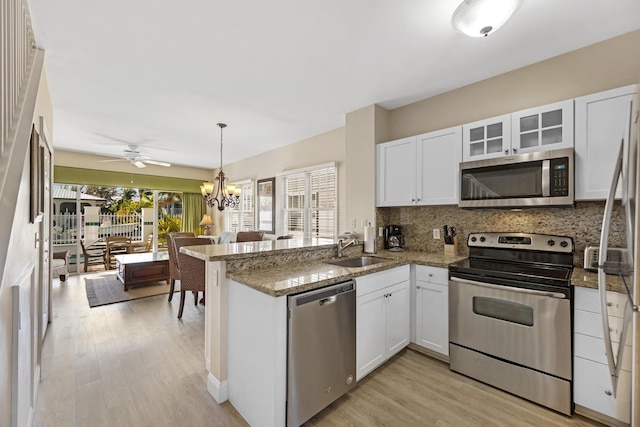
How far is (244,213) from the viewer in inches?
258

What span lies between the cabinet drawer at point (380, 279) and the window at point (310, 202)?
170 centimetres

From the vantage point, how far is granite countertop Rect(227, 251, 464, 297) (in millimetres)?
1629

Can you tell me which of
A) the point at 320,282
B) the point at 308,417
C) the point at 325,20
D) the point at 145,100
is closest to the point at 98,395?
the point at 308,417

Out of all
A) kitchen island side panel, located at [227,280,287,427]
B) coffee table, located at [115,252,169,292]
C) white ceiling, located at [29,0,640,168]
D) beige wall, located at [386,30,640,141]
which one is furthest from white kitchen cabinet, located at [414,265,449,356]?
coffee table, located at [115,252,169,292]

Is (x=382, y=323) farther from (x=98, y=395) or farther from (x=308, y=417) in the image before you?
(x=98, y=395)

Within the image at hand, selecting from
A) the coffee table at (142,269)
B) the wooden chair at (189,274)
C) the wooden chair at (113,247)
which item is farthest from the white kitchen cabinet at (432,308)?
the wooden chair at (113,247)

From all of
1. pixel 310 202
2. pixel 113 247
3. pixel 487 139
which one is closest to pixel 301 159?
pixel 310 202

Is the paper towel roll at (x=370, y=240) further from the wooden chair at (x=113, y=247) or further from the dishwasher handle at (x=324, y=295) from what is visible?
the wooden chair at (x=113, y=247)

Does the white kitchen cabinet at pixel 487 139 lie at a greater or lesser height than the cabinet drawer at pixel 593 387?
greater

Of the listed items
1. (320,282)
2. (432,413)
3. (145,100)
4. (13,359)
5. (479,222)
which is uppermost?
(145,100)

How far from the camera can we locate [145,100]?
10.6 ft

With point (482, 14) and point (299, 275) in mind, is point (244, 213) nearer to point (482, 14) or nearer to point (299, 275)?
point (299, 275)

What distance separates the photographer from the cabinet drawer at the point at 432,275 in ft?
7.98

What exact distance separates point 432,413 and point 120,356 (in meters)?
2.73
